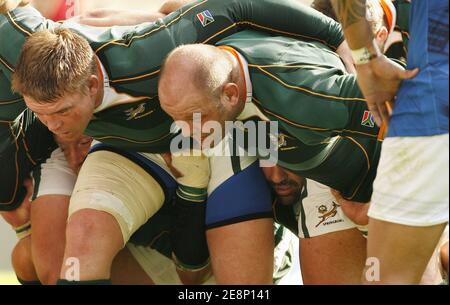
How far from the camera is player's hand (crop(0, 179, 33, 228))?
4.42 meters

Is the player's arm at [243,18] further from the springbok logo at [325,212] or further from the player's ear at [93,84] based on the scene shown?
the springbok logo at [325,212]

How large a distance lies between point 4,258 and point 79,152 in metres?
2.81

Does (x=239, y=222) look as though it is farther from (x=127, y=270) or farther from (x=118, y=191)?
(x=127, y=270)

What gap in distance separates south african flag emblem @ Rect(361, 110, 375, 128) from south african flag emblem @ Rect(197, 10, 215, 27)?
757 mm

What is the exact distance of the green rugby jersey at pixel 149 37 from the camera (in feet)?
12.0

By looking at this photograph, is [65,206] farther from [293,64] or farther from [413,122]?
[413,122]

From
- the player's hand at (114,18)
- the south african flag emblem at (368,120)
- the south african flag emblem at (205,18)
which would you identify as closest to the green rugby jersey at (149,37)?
the south african flag emblem at (205,18)

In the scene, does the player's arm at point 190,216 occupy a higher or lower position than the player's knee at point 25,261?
higher

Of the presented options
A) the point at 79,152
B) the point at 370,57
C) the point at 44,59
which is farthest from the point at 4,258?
the point at 370,57

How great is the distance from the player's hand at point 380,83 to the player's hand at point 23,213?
1.99 m

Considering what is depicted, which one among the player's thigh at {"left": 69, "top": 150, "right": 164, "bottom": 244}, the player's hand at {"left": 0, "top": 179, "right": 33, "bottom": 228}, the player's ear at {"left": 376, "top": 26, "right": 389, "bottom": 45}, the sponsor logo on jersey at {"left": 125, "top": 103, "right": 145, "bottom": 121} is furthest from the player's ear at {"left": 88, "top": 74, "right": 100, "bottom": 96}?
the player's ear at {"left": 376, "top": 26, "right": 389, "bottom": 45}

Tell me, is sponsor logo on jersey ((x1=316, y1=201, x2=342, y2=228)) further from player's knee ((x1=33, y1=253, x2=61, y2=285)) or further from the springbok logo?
player's knee ((x1=33, y1=253, x2=61, y2=285))

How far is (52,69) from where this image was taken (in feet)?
11.7

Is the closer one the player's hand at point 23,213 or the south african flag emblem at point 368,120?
the south african flag emblem at point 368,120
